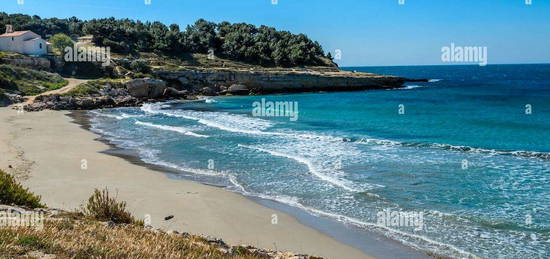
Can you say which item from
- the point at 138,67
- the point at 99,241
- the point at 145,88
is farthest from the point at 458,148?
the point at 138,67

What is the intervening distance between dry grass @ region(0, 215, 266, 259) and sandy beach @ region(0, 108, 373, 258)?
3216 millimetres

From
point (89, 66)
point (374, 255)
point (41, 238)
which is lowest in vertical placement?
point (374, 255)

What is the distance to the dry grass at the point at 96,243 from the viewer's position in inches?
277

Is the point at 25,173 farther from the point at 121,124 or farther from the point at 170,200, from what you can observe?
the point at 121,124

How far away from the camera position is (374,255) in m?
10.9

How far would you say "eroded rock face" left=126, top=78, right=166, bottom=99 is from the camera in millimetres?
58188

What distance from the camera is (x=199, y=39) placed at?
302 ft

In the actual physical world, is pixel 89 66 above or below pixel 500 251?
above

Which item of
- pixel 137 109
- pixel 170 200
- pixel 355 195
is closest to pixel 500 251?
pixel 355 195

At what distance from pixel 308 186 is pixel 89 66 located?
58.2m

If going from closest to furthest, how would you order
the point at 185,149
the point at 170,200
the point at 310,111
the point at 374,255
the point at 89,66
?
the point at 374,255 < the point at 170,200 < the point at 185,149 < the point at 310,111 < the point at 89,66

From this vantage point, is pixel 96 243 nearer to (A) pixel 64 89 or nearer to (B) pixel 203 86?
(A) pixel 64 89

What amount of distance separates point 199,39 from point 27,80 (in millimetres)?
42817

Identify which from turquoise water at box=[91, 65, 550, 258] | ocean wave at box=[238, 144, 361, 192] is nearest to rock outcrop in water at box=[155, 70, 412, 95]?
turquoise water at box=[91, 65, 550, 258]
